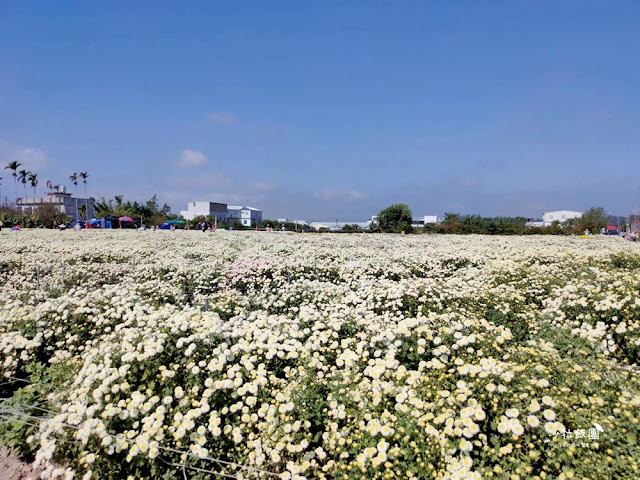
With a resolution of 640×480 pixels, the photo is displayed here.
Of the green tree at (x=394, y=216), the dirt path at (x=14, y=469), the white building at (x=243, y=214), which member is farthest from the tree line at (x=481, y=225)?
the white building at (x=243, y=214)

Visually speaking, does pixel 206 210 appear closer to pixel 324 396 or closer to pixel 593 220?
pixel 593 220

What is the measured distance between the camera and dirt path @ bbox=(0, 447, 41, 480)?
3805mm

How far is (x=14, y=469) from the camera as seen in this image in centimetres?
392

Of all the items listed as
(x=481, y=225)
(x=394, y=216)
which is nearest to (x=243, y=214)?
(x=394, y=216)

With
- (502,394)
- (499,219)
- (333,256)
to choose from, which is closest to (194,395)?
(502,394)

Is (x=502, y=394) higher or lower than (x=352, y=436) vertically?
higher

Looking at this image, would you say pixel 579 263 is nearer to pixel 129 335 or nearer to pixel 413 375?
pixel 413 375

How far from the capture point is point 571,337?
16.1 feet

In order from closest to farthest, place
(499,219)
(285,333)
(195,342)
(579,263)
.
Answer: (195,342), (285,333), (579,263), (499,219)

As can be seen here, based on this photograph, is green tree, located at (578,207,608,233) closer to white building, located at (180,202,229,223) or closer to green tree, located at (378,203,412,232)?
green tree, located at (378,203,412,232)

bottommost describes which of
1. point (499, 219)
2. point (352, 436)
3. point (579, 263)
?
point (352, 436)

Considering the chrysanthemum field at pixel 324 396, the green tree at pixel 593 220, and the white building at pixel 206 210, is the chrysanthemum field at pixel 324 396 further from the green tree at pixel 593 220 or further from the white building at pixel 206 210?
the white building at pixel 206 210

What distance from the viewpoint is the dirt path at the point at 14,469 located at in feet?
12.5

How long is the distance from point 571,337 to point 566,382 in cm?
189
